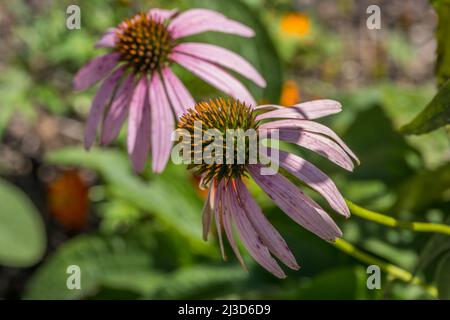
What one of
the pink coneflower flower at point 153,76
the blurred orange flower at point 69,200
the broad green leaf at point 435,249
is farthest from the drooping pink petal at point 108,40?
the blurred orange flower at point 69,200

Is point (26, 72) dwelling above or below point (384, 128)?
above

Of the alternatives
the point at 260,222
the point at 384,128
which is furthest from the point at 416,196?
the point at 260,222

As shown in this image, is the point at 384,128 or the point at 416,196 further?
the point at 384,128

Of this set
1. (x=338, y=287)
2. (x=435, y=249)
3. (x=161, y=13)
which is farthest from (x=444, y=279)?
(x=161, y=13)

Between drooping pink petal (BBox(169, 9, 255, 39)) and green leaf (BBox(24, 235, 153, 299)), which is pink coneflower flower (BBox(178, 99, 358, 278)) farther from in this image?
green leaf (BBox(24, 235, 153, 299))

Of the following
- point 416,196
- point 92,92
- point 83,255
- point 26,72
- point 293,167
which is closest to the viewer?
point 293,167

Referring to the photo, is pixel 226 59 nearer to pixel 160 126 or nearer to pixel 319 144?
pixel 160 126
